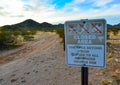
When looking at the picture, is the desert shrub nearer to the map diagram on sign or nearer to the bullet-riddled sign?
the bullet-riddled sign

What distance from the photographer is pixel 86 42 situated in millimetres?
3594

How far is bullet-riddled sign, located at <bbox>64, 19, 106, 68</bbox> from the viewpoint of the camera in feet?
11.5

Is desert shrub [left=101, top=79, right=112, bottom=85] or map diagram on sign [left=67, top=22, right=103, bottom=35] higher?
map diagram on sign [left=67, top=22, right=103, bottom=35]

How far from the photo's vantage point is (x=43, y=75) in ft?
25.0

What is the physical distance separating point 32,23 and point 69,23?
14281cm

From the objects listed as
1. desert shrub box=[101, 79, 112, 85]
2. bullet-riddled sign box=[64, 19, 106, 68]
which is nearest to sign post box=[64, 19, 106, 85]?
bullet-riddled sign box=[64, 19, 106, 68]

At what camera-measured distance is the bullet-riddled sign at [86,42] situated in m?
3.49

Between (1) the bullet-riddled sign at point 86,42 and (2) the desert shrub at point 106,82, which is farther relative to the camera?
(2) the desert shrub at point 106,82

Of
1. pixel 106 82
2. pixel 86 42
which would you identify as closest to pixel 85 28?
pixel 86 42

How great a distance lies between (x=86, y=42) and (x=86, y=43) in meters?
0.02

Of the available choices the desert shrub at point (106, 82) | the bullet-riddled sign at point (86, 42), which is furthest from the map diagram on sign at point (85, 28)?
the desert shrub at point (106, 82)

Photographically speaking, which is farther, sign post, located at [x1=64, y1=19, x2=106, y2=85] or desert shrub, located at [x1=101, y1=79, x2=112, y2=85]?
desert shrub, located at [x1=101, y1=79, x2=112, y2=85]

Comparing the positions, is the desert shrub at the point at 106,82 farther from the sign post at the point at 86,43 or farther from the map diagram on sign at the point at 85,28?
the map diagram on sign at the point at 85,28

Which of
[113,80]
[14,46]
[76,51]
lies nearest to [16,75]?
[113,80]
